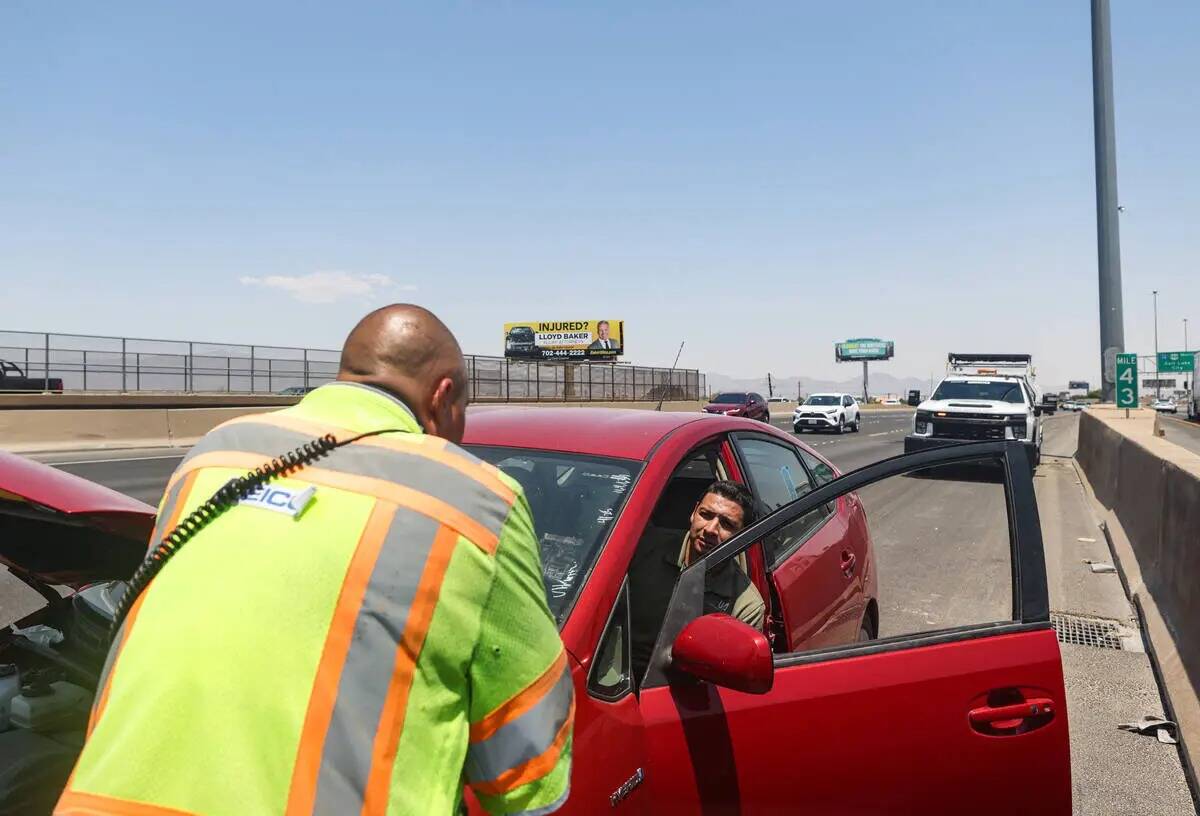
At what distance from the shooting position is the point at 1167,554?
592cm

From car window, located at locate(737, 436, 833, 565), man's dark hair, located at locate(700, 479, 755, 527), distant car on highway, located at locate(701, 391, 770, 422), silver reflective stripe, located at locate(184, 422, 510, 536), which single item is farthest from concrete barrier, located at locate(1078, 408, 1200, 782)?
distant car on highway, located at locate(701, 391, 770, 422)

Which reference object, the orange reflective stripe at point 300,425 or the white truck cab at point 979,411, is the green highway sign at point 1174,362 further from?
the orange reflective stripe at point 300,425

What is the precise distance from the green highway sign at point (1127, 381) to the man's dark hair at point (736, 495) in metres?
17.7

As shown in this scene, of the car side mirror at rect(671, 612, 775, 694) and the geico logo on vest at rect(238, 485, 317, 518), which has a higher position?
the geico logo on vest at rect(238, 485, 317, 518)

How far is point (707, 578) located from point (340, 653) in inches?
69.6

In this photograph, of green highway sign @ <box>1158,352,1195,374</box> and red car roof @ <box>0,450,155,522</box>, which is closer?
red car roof @ <box>0,450,155,522</box>

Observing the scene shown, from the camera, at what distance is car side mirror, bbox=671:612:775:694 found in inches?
81.9

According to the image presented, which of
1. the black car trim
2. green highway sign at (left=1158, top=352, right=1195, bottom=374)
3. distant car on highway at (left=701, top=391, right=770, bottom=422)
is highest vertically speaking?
green highway sign at (left=1158, top=352, right=1195, bottom=374)

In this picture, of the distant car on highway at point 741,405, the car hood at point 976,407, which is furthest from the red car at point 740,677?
the distant car on highway at point 741,405

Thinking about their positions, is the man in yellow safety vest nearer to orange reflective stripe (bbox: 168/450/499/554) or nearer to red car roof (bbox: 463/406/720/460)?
orange reflective stripe (bbox: 168/450/499/554)

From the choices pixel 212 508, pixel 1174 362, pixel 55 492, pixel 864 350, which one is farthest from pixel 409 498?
pixel 864 350

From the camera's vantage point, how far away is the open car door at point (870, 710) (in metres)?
2.14

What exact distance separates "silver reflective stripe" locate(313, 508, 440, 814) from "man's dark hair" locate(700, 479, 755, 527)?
227 centimetres

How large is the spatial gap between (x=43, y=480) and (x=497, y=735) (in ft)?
5.30
